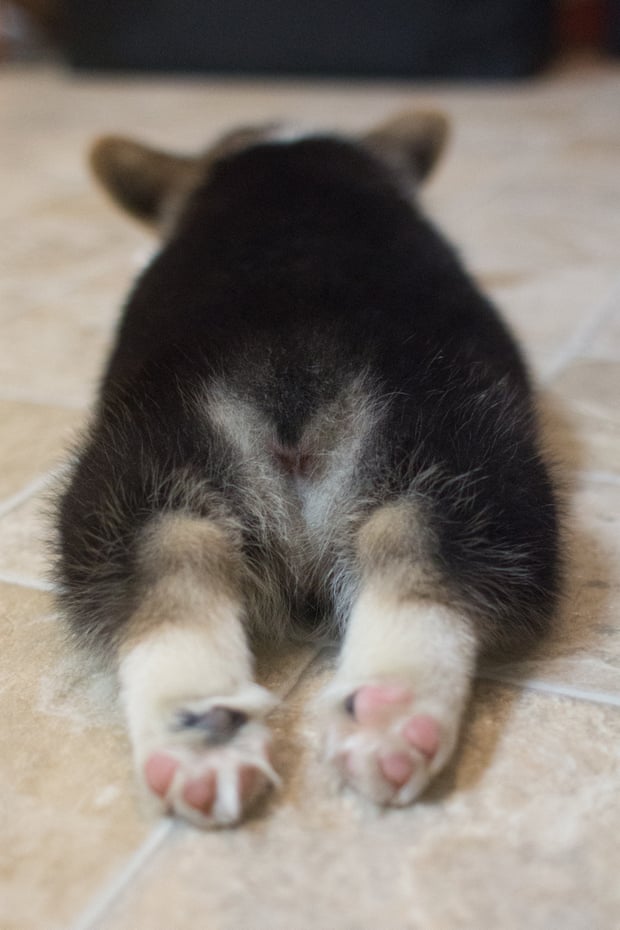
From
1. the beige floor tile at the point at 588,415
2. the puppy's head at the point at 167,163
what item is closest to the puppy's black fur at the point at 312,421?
the beige floor tile at the point at 588,415

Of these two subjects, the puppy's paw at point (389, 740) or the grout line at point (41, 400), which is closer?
the puppy's paw at point (389, 740)

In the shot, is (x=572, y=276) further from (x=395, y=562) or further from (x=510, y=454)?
(x=395, y=562)

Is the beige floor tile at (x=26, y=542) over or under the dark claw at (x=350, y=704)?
under

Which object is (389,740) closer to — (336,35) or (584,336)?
(584,336)

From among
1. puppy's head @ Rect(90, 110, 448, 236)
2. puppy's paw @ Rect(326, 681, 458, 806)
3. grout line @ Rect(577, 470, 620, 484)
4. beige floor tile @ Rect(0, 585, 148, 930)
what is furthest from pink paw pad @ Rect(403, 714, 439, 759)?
puppy's head @ Rect(90, 110, 448, 236)

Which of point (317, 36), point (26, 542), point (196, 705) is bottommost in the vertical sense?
point (317, 36)

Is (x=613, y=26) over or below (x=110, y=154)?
below

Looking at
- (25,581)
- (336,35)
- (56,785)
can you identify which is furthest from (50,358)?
(336,35)

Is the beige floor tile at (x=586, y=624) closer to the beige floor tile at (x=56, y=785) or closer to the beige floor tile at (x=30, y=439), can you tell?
the beige floor tile at (x=56, y=785)
